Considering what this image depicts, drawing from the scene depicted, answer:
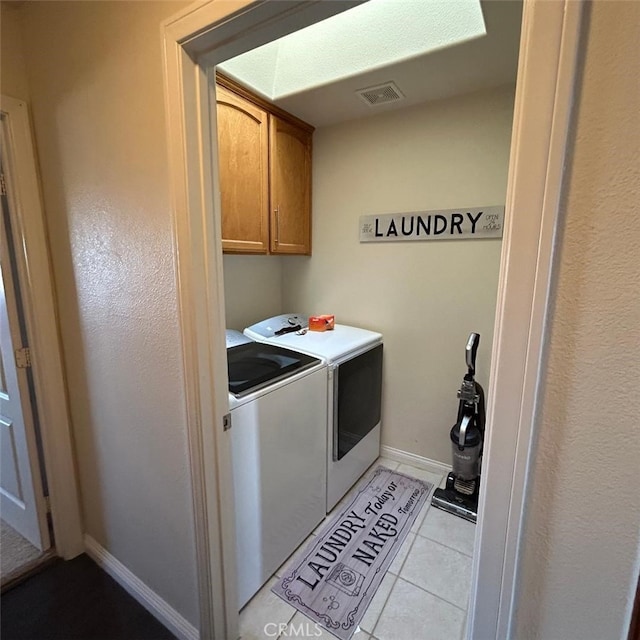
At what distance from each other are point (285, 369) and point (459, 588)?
1.25m

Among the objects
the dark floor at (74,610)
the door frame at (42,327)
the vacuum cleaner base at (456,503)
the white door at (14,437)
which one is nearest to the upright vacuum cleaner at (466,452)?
the vacuum cleaner base at (456,503)

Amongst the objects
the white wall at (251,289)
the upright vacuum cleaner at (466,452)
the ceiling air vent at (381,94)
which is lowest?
the upright vacuum cleaner at (466,452)

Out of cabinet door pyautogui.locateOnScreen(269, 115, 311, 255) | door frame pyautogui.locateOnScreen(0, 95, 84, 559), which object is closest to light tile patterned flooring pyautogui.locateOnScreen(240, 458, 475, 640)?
door frame pyautogui.locateOnScreen(0, 95, 84, 559)

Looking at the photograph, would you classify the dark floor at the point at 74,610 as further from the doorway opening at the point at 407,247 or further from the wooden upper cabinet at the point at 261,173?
the wooden upper cabinet at the point at 261,173

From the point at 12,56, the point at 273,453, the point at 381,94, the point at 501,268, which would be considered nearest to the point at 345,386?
the point at 273,453

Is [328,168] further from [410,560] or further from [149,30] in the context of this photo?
[410,560]

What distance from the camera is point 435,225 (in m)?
2.08

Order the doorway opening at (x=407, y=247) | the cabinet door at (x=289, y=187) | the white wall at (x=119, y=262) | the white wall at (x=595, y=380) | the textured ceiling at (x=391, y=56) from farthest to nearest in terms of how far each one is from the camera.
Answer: the cabinet door at (x=289, y=187), the doorway opening at (x=407, y=247), the textured ceiling at (x=391, y=56), the white wall at (x=119, y=262), the white wall at (x=595, y=380)

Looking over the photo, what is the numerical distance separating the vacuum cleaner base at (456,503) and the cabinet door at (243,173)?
181 cm

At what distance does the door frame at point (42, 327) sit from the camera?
136 centimetres

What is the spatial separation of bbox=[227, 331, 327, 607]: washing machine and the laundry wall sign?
3.30 feet

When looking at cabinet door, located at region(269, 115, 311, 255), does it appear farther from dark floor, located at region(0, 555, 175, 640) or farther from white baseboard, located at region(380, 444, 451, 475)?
dark floor, located at region(0, 555, 175, 640)

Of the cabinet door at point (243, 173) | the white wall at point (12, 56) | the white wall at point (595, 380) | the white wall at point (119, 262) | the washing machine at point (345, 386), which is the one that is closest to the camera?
the white wall at point (595, 380)

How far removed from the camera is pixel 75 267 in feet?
4.52
